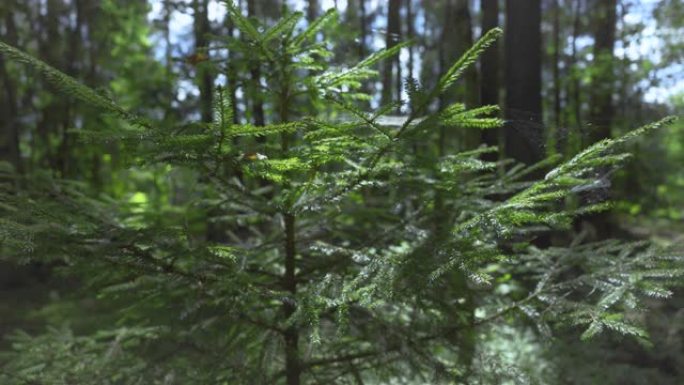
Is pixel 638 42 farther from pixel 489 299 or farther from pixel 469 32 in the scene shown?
pixel 489 299

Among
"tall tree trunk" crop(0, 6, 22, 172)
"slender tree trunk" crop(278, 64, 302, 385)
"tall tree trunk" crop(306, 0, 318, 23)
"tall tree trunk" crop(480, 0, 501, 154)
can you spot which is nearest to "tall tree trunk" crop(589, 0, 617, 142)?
A: "tall tree trunk" crop(306, 0, 318, 23)

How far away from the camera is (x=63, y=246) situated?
262cm

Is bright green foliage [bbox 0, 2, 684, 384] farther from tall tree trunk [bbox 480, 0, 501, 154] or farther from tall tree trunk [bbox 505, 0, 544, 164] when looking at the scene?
tall tree trunk [bbox 505, 0, 544, 164]

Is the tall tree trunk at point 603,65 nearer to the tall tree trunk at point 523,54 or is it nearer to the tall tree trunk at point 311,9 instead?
the tall tree trunk at point 311,9

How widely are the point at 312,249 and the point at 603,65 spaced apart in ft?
28.7

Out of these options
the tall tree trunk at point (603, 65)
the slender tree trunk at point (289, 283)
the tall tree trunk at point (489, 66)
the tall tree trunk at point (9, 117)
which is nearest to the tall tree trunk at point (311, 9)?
the tall tree trunk at point (489, 66)

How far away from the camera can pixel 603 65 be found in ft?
33.9

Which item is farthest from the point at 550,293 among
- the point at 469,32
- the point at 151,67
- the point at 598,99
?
the point at 598,99

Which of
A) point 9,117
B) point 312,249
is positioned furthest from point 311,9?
point 9,117

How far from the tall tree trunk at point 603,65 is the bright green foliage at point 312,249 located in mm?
7694

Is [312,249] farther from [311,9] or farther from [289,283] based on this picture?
[311,9]

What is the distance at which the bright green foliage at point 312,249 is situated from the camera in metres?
2.48

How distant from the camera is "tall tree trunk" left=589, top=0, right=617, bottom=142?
34.9 feet

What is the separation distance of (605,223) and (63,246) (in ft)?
40.2
